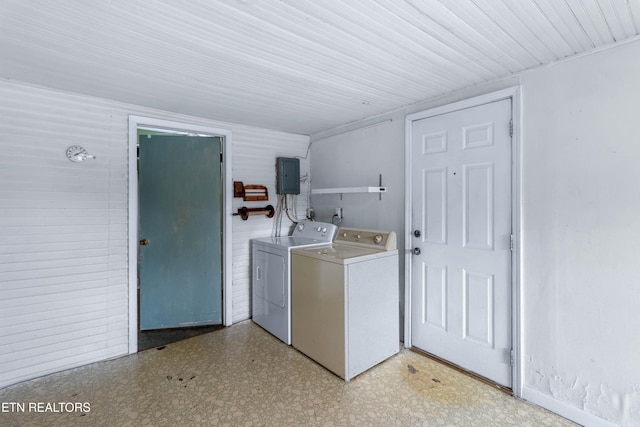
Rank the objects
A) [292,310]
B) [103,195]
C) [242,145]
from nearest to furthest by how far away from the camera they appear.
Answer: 1. [103,195]
2. [292,310]
3. [242,145]

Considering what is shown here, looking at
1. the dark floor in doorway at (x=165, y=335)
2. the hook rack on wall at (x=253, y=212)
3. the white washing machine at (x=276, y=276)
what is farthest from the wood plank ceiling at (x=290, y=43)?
the dark floor in doorway at (x=165, y=335)

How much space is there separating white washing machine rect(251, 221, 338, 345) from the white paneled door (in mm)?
1074

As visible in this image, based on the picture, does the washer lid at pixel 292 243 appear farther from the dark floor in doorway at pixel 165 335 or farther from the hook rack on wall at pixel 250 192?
the dark floor in doorway at pixel 165 335

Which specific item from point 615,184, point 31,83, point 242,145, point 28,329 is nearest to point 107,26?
point 31,83

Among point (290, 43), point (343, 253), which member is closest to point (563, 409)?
point (343, 253)

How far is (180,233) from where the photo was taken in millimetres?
3371

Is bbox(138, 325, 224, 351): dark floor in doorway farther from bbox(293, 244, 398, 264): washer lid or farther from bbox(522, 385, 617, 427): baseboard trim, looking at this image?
bbox(522, 385, 617, 427): baseboard trim

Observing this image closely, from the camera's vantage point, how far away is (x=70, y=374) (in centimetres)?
243

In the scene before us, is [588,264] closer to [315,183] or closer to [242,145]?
[315,183]

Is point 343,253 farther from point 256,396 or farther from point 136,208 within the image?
point 136,208

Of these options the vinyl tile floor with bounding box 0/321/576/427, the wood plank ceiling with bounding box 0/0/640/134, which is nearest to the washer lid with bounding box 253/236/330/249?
the vinyl tile floor with bounding box 0/321/576/427

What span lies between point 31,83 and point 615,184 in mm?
4040

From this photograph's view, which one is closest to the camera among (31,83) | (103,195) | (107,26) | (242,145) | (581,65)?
(107,26)

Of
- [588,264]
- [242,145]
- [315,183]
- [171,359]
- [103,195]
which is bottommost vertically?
[171,359]
